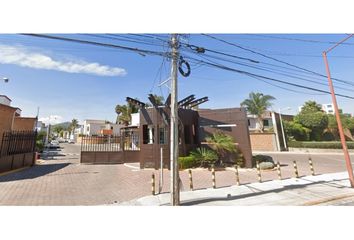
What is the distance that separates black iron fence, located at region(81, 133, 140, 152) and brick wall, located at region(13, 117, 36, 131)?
982 cm

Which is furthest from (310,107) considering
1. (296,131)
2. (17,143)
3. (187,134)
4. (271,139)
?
(17,143)

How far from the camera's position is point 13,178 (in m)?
9.80

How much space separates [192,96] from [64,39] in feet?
34.0

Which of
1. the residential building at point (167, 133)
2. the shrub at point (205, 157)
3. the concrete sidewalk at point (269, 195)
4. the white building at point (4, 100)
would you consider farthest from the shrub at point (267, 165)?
the white building at point (4, 100)

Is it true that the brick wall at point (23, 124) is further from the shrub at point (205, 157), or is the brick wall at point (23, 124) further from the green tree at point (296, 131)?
the green tree at point (296, 131)

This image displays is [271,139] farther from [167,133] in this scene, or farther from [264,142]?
[167,133]

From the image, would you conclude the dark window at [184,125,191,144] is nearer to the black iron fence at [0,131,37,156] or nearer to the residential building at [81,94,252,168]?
the residential building at [81,94,252,168]

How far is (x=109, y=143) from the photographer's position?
16125mm

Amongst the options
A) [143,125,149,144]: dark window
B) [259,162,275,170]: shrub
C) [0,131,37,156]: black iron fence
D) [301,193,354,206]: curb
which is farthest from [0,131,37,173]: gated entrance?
[259,162,275,170]: shrub

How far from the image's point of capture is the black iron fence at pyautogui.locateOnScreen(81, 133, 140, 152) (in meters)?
15.6

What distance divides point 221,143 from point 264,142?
18082 mm
